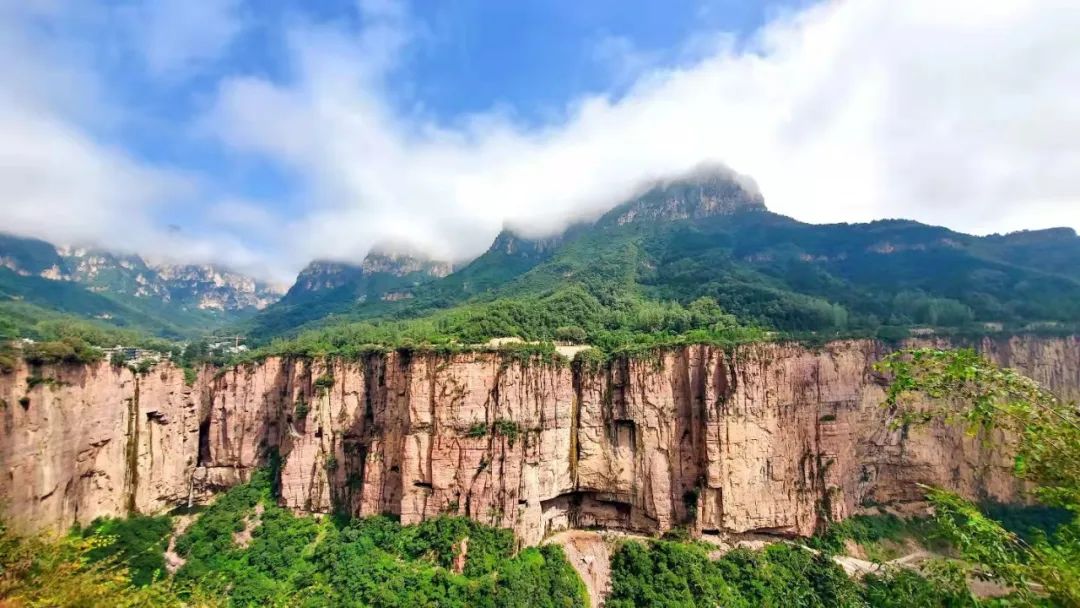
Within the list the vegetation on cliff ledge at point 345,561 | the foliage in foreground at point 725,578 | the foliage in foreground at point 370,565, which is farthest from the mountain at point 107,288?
the foliage in foreground at point 725,578

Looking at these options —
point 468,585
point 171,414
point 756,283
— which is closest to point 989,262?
point 756,283

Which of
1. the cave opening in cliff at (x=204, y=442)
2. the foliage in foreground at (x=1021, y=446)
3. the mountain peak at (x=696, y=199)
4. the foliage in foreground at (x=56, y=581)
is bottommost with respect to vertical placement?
the cave opening in cliff at (x=204, y=442)

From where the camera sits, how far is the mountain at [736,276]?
51875 millimetres

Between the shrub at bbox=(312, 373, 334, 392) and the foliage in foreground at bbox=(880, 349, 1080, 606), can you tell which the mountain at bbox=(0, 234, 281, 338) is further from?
the foliage in foreground at bbox=(880, 349, 1080, 606)

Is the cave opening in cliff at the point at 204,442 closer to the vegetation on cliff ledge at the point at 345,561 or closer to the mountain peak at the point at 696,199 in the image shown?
the vegetation on cliff ledge at the point at 345,561

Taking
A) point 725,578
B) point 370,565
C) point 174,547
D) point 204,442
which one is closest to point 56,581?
point 370,565

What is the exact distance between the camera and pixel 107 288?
483ft

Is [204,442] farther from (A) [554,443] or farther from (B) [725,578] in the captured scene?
(B) [725,578]

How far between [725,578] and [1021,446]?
33.3 m

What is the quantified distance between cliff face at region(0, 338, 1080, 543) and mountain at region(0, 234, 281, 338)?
60.2 m

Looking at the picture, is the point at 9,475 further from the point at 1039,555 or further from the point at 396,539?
the point at 1039,555

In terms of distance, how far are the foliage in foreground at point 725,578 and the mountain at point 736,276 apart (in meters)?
20.1

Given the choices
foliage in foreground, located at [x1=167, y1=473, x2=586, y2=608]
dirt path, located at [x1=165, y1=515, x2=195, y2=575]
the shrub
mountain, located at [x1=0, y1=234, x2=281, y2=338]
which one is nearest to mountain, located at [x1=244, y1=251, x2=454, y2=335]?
mountain, located at [x1=0, y1=234, x2=281, y2=338]

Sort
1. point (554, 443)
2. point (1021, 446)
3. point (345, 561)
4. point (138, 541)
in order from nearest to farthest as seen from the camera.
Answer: point (1021, 446) < point (345, 561) < point (138, 541) < point (554, 443)
